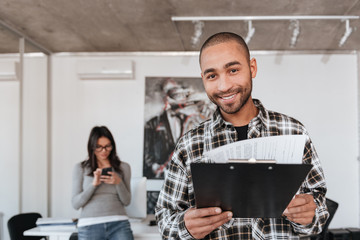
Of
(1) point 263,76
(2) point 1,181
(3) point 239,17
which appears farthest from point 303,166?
(1) point 263,76

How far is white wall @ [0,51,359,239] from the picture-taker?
200 inches

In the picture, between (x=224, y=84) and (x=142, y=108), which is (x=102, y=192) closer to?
(x=224, y=84)

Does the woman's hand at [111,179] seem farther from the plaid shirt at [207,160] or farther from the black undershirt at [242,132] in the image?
the black undershirt at [242,132]

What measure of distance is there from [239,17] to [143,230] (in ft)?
7.91

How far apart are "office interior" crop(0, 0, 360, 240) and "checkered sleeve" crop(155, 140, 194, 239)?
3.16 meters

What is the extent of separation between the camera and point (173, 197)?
1179mm

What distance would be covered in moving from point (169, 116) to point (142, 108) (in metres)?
0.43

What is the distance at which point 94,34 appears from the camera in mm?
4598

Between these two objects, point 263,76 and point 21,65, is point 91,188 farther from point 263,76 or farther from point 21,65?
point 263,76

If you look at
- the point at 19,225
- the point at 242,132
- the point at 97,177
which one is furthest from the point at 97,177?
the point at 242,132

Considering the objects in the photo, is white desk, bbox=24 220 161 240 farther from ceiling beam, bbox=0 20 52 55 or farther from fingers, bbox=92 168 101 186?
ceiling beam, bbox=0 20 52 55

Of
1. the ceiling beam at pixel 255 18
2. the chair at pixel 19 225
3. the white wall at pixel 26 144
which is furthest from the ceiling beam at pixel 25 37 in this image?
the chair at pixel 19 225

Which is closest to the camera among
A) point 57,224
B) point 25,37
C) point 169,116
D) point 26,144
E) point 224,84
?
point 224,84

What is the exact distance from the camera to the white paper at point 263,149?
3.11 feet
